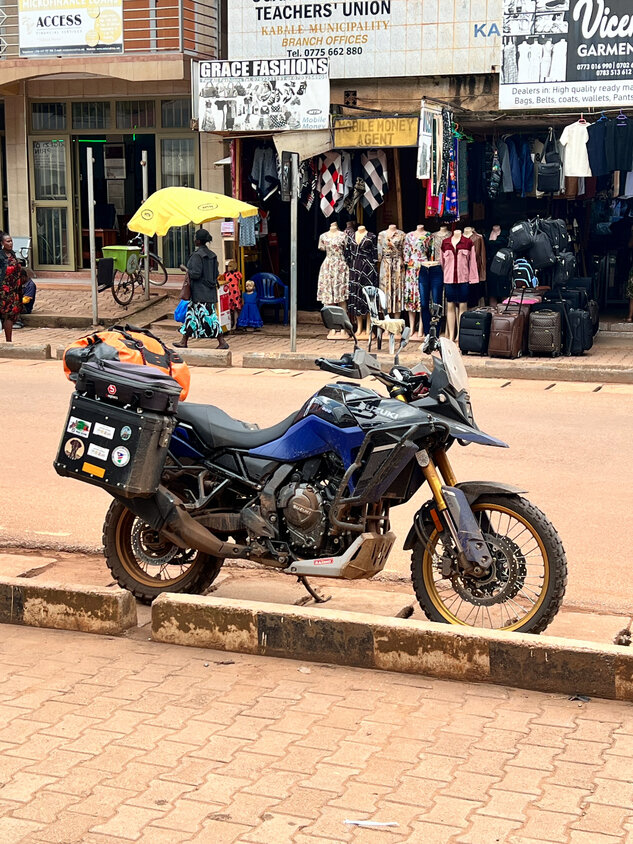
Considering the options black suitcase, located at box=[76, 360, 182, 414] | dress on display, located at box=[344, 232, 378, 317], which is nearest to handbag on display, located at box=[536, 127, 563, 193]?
dress on display, located at box=[344, 232, 378, 317]

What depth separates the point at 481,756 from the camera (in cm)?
439

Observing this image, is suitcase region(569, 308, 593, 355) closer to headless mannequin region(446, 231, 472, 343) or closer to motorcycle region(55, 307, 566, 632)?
headless mannequin region(446, 231, 472, 343)

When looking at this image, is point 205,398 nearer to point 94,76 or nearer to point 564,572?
point 564,572

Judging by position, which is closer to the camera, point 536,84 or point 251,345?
point 536,84

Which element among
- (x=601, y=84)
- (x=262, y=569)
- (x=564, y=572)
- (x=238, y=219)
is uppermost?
(x=601, y=84)

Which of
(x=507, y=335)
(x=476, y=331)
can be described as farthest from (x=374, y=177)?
(x=507, y=335)

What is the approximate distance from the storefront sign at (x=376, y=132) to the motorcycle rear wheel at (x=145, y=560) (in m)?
11.8

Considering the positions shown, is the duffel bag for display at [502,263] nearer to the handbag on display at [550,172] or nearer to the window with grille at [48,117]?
the handbag on display at [550,172]

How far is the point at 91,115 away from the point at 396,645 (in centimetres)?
1902

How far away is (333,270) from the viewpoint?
18141mm

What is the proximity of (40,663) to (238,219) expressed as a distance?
14.0 metres

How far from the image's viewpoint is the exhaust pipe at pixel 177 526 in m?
5.80

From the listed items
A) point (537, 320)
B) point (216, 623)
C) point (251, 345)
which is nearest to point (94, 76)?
point (251, 345)

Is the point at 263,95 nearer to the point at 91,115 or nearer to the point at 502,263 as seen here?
the point at 502,263
